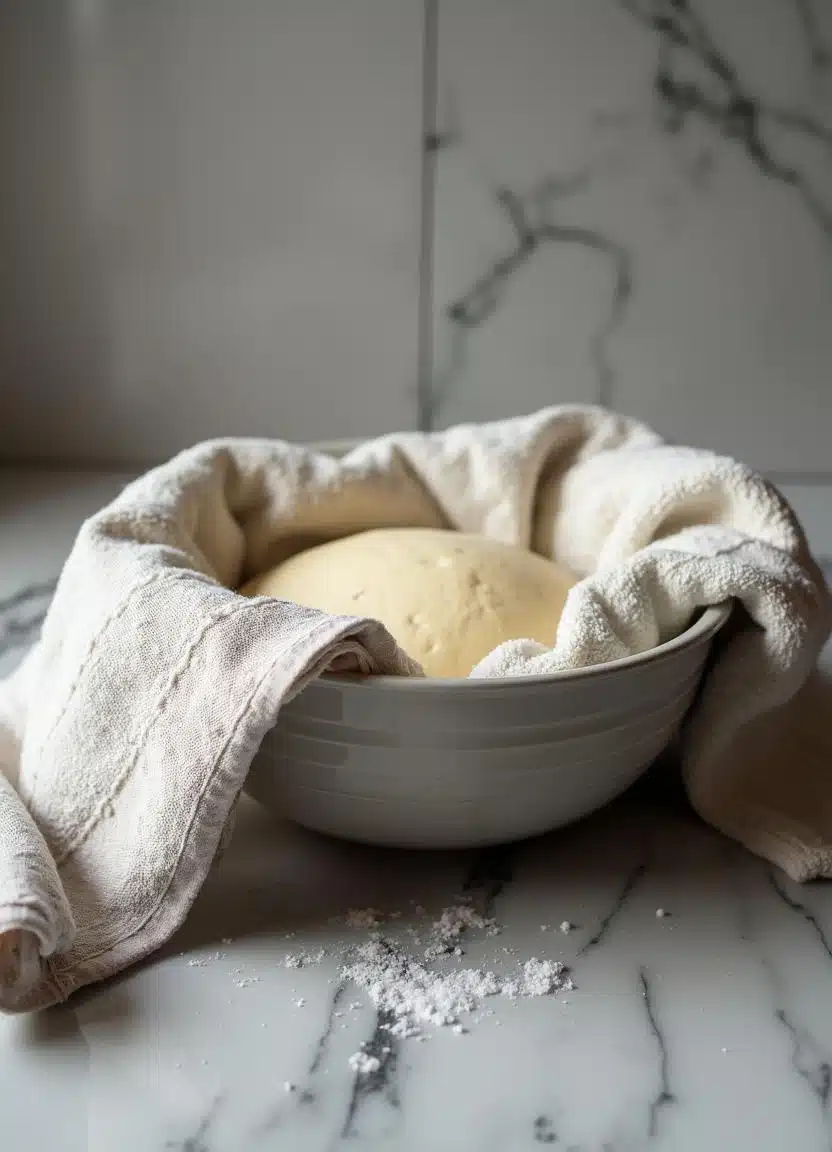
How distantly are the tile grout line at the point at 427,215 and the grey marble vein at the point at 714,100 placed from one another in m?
0.17

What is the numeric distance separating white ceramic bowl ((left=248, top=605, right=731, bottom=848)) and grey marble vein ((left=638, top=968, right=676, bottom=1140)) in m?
0.10

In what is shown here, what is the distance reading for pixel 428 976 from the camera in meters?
0.57

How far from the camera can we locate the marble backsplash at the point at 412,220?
3.75 feet

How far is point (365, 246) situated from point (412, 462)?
1.44 ft

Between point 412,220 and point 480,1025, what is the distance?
2.77ft

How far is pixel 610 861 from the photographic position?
2.18 feet

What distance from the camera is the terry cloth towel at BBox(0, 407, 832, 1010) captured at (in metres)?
0.57

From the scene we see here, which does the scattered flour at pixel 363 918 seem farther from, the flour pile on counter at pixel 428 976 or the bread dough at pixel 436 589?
the bread dough at pixel 436 589

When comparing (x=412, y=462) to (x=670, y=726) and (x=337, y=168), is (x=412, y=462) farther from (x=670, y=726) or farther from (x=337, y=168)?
(x=337, y=168)

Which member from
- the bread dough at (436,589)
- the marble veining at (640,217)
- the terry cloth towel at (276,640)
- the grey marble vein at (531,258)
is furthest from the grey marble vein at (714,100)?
the bread dough at (436,589)

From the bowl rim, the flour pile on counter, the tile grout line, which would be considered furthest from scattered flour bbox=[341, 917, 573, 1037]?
the tile grout line

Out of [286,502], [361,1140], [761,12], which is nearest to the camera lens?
[361,1140]

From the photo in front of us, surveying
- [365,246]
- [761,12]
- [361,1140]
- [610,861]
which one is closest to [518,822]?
[610,861]

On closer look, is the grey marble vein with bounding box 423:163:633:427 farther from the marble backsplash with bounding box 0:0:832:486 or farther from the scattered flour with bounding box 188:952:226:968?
the scattered flour with bounding box 188:952:226:968
